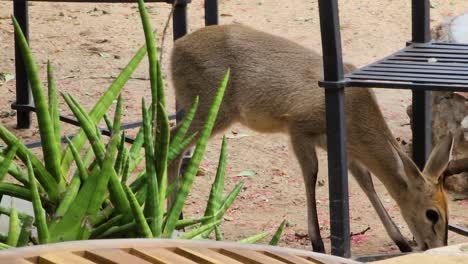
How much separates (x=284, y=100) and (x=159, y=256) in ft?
11.6

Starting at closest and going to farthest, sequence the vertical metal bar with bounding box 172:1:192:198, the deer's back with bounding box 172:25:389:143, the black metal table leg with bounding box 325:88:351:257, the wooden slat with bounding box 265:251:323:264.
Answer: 1. the wooden slat with bounding box 265:251:323:264
2. the black metal table leg with bounding box 325:88:351:257
3. the vertical metal bar with bounding box 172:1:192:198
4. the deer's back with bounding box 172:25:389:143

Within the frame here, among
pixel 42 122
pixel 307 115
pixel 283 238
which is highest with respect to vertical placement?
pixel 42 122

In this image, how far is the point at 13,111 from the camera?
7.32 m

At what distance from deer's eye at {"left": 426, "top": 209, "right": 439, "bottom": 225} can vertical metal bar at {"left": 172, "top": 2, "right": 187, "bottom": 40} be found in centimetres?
150

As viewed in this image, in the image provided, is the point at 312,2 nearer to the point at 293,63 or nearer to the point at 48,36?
the point at 48,36

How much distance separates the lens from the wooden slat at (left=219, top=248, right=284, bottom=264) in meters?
2.02

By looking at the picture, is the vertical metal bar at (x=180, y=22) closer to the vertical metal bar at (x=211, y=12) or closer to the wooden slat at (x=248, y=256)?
the vertical metal bar at (x=211, y=12)

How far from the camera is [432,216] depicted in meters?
5.13

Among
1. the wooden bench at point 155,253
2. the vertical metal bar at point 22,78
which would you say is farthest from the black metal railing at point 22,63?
the wooden bench at point 155,253

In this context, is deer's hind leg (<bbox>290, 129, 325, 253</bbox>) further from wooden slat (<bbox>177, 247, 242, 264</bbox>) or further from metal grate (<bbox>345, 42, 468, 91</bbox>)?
wooden slat (<bbox>177, 247, 242, 264</bbox>)

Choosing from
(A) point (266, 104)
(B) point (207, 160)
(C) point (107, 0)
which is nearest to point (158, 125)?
(C) point (107, 0)

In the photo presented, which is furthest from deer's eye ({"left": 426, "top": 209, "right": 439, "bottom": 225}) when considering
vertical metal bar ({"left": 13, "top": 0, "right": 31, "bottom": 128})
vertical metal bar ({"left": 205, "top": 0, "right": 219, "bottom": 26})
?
vertical metal bar ({"left": 13, "top": 0, "right": 31, "bottom": 128})

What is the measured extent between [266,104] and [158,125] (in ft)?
9.34

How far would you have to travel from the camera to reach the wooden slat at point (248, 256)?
6.61 feet
